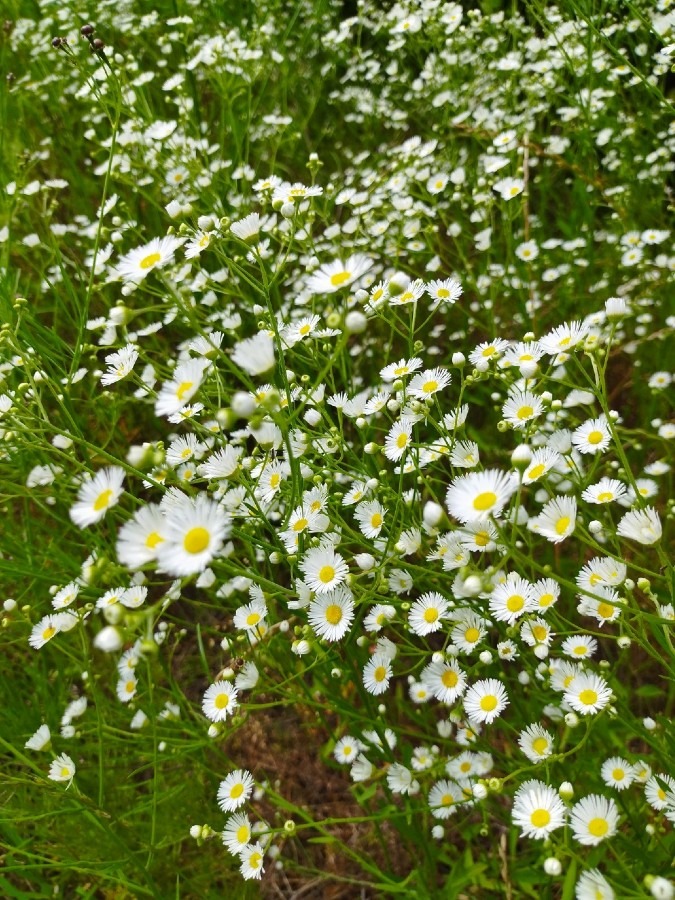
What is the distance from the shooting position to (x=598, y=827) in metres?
1.01

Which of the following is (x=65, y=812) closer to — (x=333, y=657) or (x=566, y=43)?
(x=333, y=657)

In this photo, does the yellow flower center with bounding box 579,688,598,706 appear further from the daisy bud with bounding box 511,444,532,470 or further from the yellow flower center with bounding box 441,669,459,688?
the daisy bud with bounding box 511,444,532,470

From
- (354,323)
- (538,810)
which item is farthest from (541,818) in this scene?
(354,323)

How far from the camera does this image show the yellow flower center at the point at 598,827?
100cm

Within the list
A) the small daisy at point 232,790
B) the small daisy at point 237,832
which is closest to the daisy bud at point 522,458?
the small daisy at point 232,790

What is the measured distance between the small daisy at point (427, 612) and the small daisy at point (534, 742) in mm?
234

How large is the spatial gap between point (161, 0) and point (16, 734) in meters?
3.35

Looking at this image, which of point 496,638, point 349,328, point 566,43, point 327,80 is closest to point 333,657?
point 496,638

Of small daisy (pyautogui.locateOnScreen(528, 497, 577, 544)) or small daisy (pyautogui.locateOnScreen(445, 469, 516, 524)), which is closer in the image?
small daisy (pyautogui.locateOnScreen(445, 469, 516, 524))

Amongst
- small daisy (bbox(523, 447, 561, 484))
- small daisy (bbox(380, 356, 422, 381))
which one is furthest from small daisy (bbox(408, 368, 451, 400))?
small daisy (bbox(523, 447, 561, 484))

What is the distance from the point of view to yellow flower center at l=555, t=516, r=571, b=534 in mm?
1154

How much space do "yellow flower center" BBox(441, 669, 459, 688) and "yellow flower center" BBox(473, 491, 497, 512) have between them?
17.6 inches

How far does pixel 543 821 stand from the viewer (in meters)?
1.03

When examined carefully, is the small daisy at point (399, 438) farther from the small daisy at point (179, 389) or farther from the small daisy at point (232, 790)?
the small daisy at point (232, 790)
